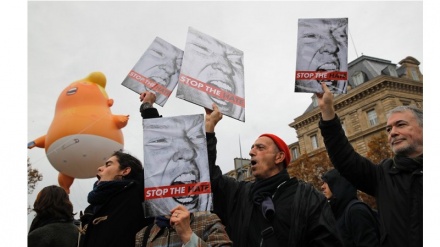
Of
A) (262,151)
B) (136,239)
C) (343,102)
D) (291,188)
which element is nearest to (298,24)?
(262,151)

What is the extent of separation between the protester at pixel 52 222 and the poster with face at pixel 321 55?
2.75 m

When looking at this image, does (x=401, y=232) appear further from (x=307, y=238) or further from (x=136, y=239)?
(x=136, y=239)

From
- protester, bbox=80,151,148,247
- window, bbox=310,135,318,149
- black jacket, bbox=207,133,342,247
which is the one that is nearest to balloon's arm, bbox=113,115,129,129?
protester, bbox=80,151,148,247

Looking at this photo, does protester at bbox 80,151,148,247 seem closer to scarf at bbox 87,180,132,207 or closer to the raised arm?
scarf at bbox 87,180,132,207

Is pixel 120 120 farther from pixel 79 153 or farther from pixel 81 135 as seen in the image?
pixel 79 153

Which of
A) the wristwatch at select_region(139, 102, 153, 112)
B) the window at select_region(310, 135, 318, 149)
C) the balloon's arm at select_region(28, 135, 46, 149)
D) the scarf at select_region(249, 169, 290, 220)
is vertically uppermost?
the window at select_region(310, 135, 318, 149)

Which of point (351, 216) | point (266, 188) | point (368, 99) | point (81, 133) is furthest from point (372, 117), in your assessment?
point (266, 188)

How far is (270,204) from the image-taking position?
8.41 ft

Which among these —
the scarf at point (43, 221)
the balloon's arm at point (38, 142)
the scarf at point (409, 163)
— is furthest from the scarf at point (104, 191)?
the balloon's arm at point (38, 142)

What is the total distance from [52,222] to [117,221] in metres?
1.34

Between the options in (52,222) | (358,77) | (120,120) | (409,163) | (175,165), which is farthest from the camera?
(358,77)

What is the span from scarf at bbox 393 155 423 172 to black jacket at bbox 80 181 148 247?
6.74ft

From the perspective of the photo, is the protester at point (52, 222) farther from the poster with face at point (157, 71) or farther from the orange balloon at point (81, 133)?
the orange balloon at point (81, 133)

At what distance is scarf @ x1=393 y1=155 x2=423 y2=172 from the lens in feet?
8.25
